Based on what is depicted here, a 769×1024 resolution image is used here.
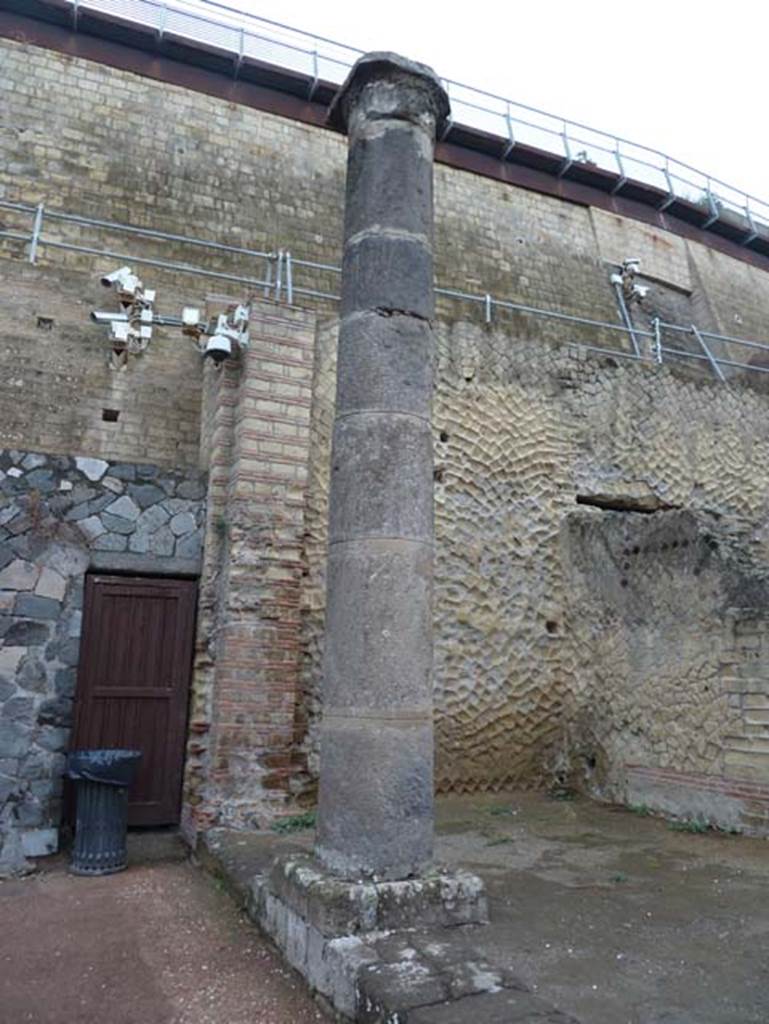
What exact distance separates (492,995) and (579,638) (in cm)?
542

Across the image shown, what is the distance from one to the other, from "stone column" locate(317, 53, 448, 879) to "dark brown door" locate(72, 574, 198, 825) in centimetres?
264

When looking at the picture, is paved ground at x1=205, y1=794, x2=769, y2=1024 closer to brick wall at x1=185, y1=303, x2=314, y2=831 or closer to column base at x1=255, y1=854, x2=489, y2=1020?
column base at x1=255, y1=854, x2=489, y2=1020

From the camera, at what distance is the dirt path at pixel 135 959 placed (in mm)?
3396

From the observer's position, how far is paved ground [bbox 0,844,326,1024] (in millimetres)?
3398

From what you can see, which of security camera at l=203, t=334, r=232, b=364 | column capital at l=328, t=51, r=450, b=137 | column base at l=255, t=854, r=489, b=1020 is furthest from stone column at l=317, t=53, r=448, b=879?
security camera at l=203, t=334, r=232, b=364

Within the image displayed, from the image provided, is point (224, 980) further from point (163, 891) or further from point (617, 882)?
point (617, 882)

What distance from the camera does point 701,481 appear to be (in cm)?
914

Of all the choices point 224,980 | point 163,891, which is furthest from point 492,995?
point 163,891

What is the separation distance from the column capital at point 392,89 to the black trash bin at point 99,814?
447cm

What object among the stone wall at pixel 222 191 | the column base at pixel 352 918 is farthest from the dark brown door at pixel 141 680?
the stone wall at pixel 222 191

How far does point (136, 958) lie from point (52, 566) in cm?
303

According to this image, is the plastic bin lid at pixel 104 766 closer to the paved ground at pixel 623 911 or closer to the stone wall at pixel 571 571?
the stone wall at pixel 571 571

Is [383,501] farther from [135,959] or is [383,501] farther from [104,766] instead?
[104,766]

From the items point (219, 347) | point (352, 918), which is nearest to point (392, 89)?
point (219, 347)
